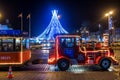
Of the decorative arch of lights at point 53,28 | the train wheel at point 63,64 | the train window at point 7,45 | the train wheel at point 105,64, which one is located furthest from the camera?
the decorative arch of lights at point 53,28

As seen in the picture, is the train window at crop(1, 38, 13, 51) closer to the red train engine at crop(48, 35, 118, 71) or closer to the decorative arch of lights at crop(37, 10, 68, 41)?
the red train engine at crop(48, 35, 118, 71)

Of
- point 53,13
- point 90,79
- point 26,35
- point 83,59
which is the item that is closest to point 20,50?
point 26,35

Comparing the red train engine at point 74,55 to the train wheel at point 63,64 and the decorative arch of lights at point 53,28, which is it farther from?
the decorative arch of lights at point 53,28

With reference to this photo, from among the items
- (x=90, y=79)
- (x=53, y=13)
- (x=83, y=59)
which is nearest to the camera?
(x=90, y=79)

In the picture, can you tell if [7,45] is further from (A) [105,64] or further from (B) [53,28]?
(B) [53,28]

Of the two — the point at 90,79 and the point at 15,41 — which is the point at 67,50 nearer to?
the point at 15,41

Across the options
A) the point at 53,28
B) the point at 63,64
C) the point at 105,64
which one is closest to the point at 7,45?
the point at 63,64

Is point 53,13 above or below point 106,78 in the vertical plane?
above

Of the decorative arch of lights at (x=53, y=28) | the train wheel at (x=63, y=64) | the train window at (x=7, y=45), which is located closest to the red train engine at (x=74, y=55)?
the train wheel at (x=63, y=64)

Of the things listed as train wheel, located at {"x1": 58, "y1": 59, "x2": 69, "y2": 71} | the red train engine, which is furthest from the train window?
train wheel, located at {"x1": 58, "y1": 59, "x2": 69, "y2": 71}

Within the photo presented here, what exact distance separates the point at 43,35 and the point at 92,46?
105 m

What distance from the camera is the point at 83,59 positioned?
2438 centimetres

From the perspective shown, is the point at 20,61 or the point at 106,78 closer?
the point at 106,78

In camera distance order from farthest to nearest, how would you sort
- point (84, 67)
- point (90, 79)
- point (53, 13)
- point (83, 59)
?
point (53, 13) < point (84, 67) < point (83, 59) < point (90, 79)
